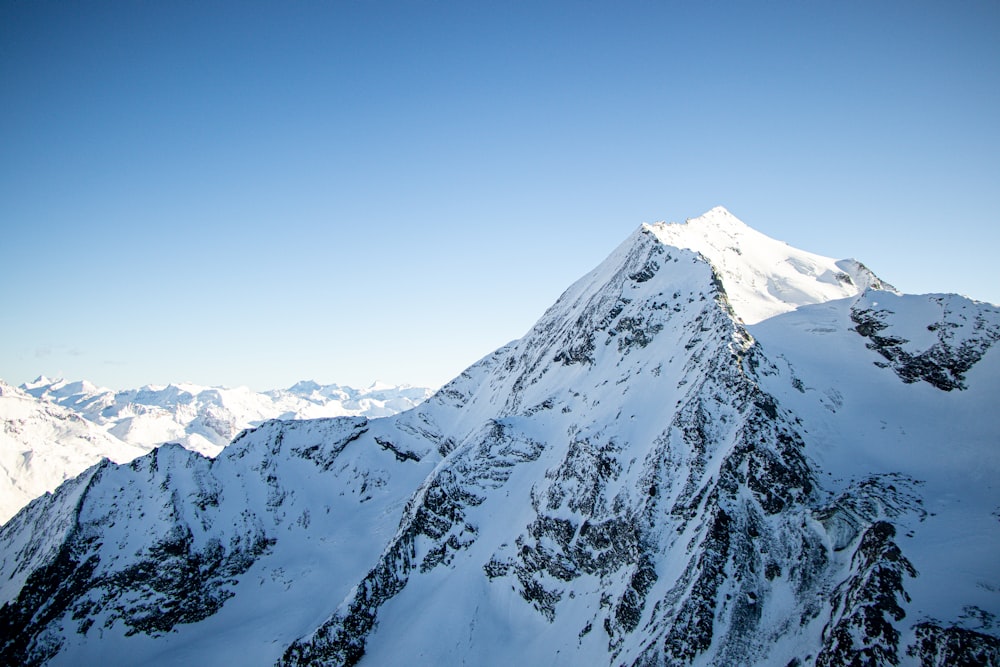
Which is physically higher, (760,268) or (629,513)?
(760,268)

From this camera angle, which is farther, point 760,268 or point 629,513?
point 760,268


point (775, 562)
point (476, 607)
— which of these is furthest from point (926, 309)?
point (476, 607)

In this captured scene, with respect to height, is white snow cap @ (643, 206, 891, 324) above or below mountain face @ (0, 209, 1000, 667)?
above

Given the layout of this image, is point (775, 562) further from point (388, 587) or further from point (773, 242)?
point (773, 242)

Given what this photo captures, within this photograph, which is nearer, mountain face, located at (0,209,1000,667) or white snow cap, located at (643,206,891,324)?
mountain face, located at (0,209,1000,667)
